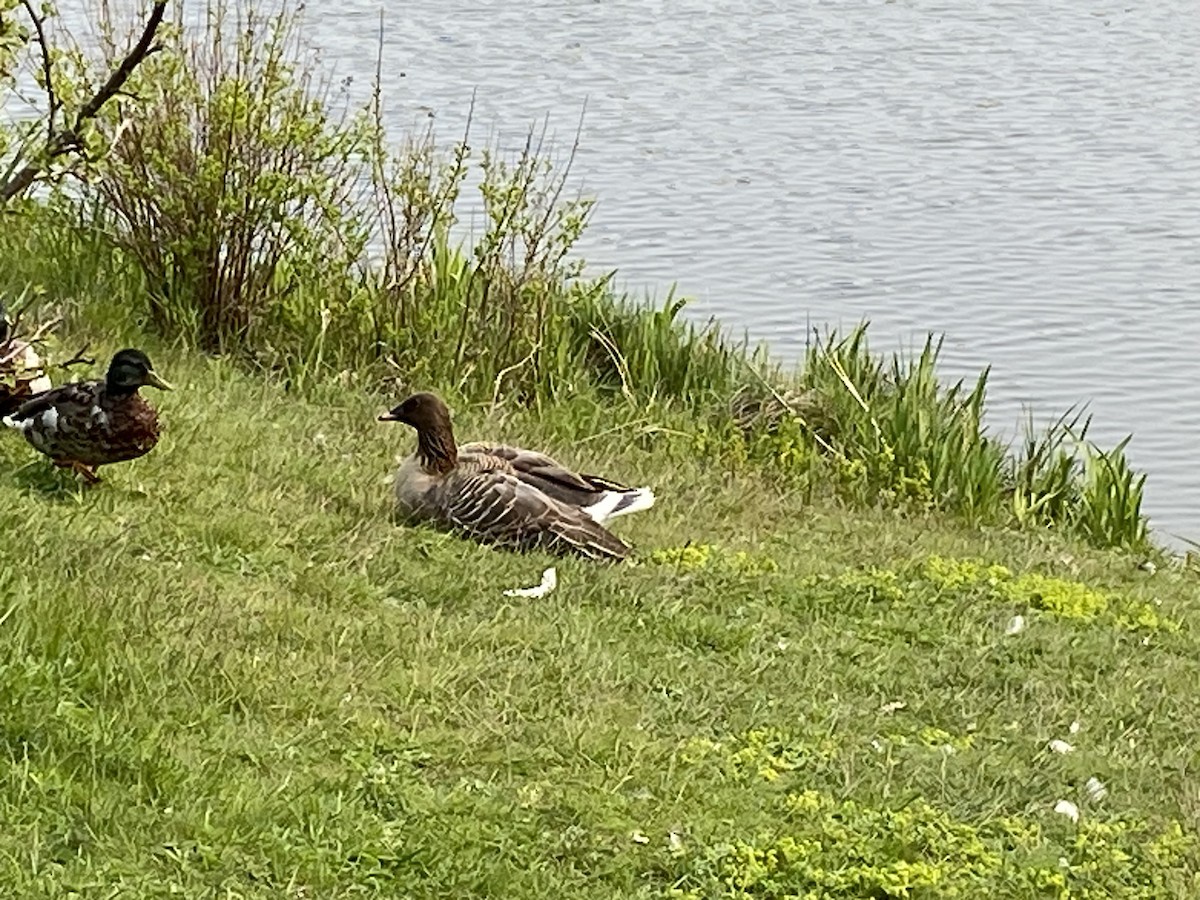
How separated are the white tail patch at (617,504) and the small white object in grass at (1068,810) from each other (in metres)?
3.03

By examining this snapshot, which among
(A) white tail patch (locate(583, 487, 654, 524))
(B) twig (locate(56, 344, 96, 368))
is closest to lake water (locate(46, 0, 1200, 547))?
(A) white tail patch (locate(583, 487, 654, 524))

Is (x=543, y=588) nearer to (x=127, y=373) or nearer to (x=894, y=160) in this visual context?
(x=127, y=373)

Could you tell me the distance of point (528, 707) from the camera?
6.21 metres

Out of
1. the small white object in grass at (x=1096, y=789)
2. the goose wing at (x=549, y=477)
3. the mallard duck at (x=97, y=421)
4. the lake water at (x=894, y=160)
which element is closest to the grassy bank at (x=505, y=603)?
the small white object in grass at (x=1096, y=789)

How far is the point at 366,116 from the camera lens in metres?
12.0

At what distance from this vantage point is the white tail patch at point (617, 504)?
8.64 meters

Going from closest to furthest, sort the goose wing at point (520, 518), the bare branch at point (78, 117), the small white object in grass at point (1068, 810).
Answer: the bare branch at point (78, 117) < the small white object in grass at point (1068, 810) < the goose wing at point (520, 518)

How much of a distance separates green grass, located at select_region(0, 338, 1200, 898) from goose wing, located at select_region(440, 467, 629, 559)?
0.56 ft

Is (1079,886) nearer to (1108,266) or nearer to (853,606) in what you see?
(853,606)

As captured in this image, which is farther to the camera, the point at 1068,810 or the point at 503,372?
the point at 503,372

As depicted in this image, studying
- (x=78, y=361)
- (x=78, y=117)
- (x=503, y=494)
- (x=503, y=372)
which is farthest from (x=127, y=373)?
(x=503, y=372)

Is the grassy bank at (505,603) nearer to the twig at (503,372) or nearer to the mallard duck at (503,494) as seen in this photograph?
the twig at (503,372)

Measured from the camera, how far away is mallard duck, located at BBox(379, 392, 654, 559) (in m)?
8.23

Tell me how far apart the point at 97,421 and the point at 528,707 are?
A: 2368 millimetres
